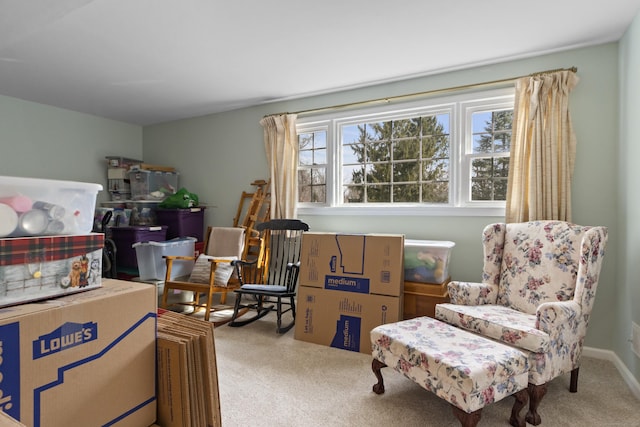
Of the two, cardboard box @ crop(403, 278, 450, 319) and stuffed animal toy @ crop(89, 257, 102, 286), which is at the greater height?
stuffed animal toy @ crop(89, 257, 102, 286)

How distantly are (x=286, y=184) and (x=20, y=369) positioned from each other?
323 cm

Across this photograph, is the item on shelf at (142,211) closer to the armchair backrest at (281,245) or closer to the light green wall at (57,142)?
the light green wall at (57,142)

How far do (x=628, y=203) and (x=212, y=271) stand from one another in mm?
3319

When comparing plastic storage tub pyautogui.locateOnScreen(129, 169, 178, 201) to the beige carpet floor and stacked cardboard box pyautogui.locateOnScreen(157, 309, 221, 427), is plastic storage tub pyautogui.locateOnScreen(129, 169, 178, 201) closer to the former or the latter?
the beige carpet floor

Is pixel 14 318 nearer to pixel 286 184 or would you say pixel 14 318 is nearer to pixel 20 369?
pixel 20 369

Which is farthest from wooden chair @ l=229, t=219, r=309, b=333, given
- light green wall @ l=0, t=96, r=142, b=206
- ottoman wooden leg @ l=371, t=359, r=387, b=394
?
light green wall @ l=0, t=96, r=142, b=206

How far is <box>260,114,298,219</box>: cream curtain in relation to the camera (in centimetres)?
387

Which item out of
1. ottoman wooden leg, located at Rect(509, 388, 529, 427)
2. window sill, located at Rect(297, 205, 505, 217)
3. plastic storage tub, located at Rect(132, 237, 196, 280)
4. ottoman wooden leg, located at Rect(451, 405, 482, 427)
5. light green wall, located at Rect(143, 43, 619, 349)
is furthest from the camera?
plastic storage tub, located at Rect(132, 237, 196, 280)

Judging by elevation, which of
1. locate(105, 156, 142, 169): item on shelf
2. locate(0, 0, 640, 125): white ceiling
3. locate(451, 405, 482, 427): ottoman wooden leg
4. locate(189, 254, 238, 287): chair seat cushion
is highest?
locate(0, 0, 640, 125): white ceiling

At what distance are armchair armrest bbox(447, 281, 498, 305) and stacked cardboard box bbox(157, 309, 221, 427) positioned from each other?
6.28 feet

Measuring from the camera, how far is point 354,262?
2.84 m

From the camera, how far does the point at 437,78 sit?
10.6ft

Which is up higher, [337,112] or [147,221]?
[337,112]

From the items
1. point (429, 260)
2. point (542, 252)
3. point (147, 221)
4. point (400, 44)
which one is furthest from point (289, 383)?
point (147, 221)
